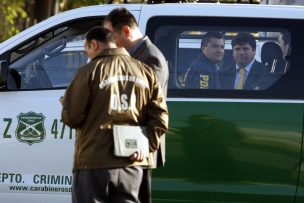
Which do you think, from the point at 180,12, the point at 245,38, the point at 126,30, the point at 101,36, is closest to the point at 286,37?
the point at 245,38

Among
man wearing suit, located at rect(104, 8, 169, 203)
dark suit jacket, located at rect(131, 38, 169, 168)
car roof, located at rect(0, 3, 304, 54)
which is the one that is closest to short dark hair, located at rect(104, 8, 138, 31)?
man wearing suit, located at rect(104, 8, 169, 203)

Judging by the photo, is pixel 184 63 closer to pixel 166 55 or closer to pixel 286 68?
pixel 166 55

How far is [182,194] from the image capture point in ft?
22.7

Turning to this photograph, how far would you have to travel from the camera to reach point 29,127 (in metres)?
7.00

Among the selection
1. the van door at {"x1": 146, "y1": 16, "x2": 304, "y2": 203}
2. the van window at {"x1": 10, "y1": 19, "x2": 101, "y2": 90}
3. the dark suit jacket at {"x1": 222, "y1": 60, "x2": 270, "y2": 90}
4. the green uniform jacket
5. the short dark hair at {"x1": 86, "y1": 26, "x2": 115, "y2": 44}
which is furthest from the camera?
the van window at {"x1": 10, "y1": 19, "x2": 101, "y2": 90}

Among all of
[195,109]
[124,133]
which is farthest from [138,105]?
[195,109]

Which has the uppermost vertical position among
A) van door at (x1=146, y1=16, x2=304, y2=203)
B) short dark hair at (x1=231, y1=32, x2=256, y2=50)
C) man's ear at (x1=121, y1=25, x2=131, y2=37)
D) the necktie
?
man's ear at (x1=121, y1=25, x2=131, y2=37)

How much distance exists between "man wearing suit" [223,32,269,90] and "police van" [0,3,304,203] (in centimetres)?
4

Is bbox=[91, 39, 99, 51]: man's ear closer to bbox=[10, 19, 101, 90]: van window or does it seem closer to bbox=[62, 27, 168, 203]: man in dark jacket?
bbox=[62, 27, 168, 203]: man in dark jacket

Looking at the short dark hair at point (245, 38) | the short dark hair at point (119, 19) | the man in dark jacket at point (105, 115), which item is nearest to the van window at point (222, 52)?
the short dark hair at point (245, 38)

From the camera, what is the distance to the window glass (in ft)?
22.9

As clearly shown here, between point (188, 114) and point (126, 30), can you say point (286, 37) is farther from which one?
point (126, 30)

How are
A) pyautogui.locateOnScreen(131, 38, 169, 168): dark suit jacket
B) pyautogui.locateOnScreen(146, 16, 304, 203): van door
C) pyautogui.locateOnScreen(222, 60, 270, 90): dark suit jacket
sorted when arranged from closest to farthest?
pyautogui.locateOnScreen(131, 38, 169, 168): dark suit jacket < pyautogui.locateOnScreen(146, 16, 304, 203): van door < pyautogui.locateOnScreen(222, 60, 270, 90): dark suit jacket

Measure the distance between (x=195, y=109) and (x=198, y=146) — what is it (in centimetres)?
28
